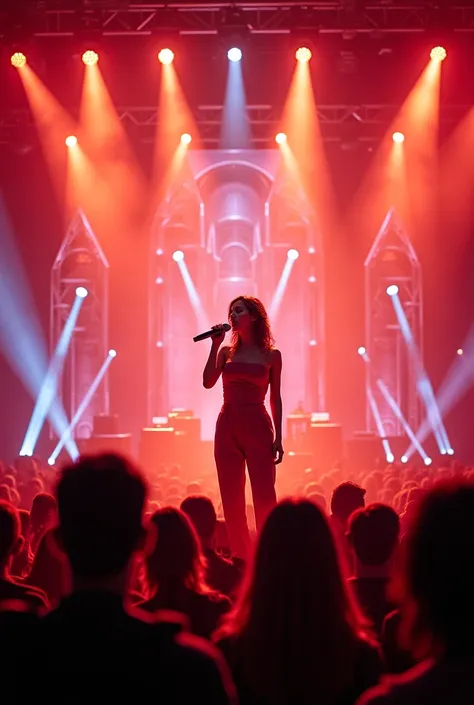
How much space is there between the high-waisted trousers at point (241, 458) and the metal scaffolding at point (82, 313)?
10.5m

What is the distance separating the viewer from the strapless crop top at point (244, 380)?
203 inches

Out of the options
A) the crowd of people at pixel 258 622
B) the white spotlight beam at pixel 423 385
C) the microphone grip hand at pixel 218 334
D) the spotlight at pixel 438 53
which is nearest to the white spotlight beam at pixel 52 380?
the white spotlight beam at pixel 423 385

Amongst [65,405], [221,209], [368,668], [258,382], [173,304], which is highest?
[221,209]

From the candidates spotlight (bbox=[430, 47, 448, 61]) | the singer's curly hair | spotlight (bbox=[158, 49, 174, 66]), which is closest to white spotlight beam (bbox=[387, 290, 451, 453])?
spotlight (bbox=[430, 47, 448, 61])

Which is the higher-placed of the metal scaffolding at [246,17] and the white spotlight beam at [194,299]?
the metal scaffolding at [246,17]

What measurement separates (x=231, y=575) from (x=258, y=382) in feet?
5.65

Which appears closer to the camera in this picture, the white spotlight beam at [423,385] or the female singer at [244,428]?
the female singer at [244,428]

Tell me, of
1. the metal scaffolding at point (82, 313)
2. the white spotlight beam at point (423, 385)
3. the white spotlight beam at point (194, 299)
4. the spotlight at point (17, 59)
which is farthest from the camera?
the white spotlight beam at point (194, 299)

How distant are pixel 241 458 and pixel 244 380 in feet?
1.52

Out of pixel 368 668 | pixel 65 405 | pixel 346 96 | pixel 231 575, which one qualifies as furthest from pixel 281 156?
pixel 368 668

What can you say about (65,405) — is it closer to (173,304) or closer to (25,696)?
(173,304)

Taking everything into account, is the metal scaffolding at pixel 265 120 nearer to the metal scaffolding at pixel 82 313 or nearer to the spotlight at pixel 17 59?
the spotlight at pixel 17 59

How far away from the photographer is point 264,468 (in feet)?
16.8

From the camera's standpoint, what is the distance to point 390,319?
1596 centimetres
